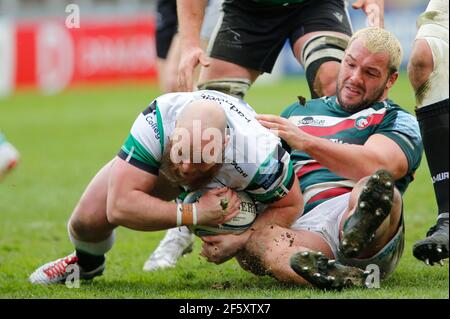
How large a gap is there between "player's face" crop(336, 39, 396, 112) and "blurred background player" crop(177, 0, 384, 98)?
0.59 metres

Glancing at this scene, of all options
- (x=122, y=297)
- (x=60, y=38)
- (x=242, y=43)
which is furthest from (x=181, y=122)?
(x=60, y=38)

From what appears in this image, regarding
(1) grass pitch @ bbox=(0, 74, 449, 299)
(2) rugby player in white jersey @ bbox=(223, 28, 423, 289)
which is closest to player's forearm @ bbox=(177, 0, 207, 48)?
(2) rugby player in white jersey @ bbox=(223, 28, 423, 289)

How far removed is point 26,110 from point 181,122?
614 inches

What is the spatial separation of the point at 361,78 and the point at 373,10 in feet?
2.59

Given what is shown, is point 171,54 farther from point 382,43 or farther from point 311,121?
point 382,43

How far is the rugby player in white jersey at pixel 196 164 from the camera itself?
461 centimetres

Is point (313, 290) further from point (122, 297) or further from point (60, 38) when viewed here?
point (60, 38)

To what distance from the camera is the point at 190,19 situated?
19.9ft

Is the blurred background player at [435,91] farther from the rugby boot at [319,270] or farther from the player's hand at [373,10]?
the player's hand at [373,10]

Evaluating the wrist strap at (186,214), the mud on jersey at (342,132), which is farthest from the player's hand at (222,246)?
the mud on jersey at (342,132)

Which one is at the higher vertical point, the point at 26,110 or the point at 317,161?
the point at 317,161

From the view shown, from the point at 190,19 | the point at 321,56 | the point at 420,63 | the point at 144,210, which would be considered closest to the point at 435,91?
the point at 420,63

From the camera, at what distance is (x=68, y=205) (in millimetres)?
8906

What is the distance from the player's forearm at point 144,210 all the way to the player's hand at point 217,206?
14cm
